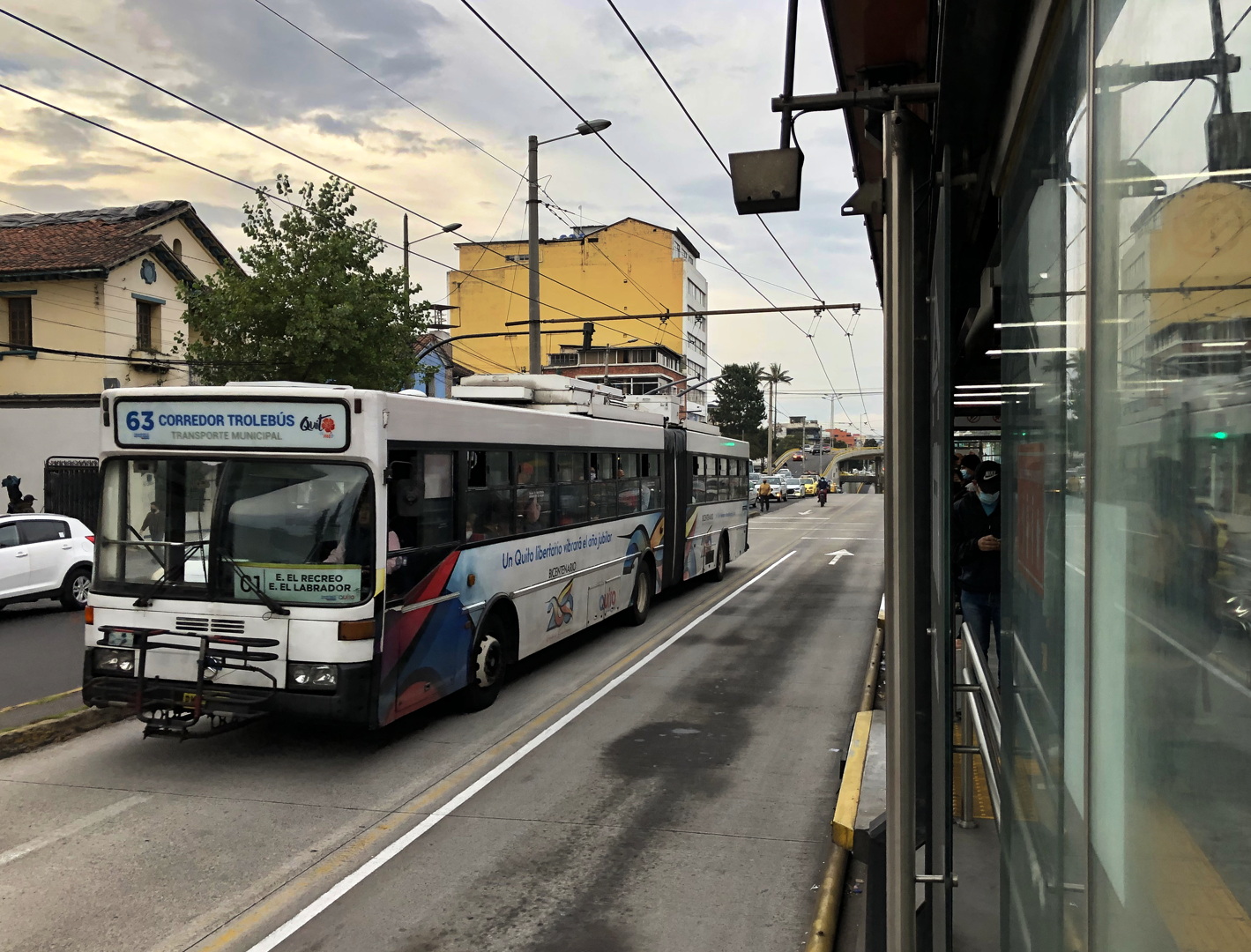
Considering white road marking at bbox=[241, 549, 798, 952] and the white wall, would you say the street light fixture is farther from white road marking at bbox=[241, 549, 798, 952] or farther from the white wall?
the white wall

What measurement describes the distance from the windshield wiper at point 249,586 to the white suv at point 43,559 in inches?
340

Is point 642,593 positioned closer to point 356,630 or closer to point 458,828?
point 356,630

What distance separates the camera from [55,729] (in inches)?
335

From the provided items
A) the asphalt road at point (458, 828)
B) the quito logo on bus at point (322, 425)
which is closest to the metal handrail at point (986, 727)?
the asphalt road at point (458, 828)

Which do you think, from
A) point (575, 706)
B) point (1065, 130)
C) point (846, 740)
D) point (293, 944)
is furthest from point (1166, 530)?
point (575, 706)

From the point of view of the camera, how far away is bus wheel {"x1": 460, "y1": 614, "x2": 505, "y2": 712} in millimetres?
9398

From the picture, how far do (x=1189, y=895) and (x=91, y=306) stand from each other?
32.3m

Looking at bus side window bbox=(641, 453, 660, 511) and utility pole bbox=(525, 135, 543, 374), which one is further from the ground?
utility pole bbox=(525, 135, 543, 374)

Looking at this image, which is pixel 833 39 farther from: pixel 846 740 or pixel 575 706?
pixel 575 706

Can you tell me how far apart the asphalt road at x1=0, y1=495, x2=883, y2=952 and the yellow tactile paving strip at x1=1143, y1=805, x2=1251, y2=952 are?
4.13 m

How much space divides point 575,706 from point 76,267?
25282 mm

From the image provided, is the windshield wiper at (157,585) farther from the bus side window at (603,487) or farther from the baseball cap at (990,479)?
the baseball cap at (990,479)

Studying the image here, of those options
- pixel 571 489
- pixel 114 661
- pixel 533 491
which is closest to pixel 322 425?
pixel 114 661

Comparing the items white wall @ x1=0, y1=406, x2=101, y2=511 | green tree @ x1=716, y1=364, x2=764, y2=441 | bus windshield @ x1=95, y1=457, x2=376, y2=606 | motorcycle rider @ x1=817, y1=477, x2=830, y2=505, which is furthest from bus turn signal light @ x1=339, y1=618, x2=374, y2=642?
green tree @ x1=716, y1=364, x2=764, y2=441
